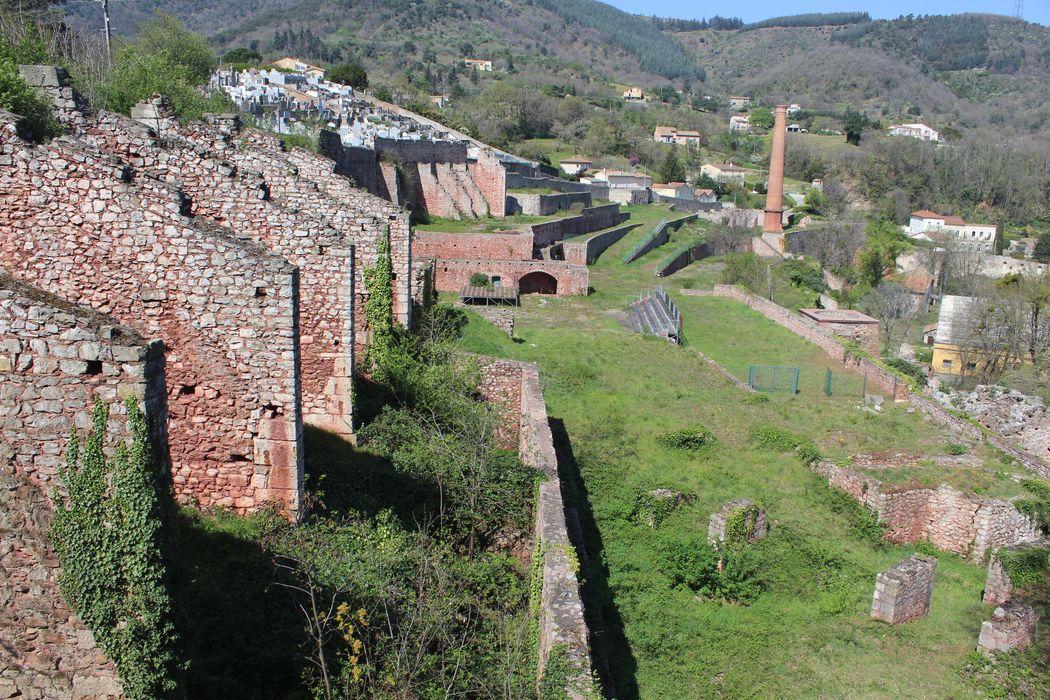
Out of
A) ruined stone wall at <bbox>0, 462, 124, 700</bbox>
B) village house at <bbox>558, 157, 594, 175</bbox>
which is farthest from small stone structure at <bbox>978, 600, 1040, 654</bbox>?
village house at <bbox>558, 157, 594, 175</bbox>

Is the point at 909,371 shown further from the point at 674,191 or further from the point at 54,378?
the point at 674,191

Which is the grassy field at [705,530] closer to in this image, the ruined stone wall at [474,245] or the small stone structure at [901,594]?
the small stone structure at [901,594]

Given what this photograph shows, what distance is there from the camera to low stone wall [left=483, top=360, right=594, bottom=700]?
6.78 metres

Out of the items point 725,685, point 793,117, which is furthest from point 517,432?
point 793,117

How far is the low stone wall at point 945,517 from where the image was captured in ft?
48.7

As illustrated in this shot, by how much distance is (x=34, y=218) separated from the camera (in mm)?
6660

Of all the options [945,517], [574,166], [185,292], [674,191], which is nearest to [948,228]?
[674,191]

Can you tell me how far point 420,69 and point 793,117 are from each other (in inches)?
2797

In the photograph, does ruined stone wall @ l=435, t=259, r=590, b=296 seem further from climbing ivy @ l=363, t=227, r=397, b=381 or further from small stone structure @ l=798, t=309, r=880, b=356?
climbing ivy @ l=363, t=227, r=397, b=381

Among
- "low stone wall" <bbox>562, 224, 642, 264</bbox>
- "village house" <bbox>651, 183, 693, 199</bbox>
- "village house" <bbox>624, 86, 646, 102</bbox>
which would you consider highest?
"village house" <bbox>624, 86, 646, 102</bbox>

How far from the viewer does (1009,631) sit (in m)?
11.4

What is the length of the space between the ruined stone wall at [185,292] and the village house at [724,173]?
9187 centimetres

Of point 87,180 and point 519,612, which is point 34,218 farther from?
point 519,612

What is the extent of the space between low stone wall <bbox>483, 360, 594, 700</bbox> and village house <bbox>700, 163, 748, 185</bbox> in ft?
282
